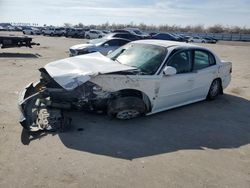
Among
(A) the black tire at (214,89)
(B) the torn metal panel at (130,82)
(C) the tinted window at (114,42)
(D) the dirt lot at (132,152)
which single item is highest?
(C) the tinted window at (114,42)

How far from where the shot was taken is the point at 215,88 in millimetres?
8461

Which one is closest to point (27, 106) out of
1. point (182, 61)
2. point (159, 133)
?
point (159, 133)

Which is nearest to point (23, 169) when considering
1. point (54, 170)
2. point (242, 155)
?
point (54, 170)

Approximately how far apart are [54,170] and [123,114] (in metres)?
2.34

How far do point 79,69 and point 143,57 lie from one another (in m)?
1.57

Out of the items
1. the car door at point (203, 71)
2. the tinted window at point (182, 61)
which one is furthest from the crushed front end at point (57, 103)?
the car door at point (203, 71)

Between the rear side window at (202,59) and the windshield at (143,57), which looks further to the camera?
the rear side window at (202,59)

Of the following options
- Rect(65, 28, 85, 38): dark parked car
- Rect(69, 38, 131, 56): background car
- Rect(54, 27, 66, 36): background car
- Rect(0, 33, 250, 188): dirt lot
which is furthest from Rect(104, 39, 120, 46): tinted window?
Rect(54, 27, 66, 36): background car

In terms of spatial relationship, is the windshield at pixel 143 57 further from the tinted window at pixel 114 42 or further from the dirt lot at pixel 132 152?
the tinted window at pixel 114 42

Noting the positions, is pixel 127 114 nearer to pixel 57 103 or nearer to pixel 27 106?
pixel 57 103

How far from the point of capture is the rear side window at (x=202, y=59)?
7.57 meters

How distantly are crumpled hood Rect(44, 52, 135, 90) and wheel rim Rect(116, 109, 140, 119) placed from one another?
84cm

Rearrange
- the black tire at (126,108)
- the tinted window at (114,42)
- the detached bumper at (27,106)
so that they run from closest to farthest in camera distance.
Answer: the detached bumper at (27,106), the black tire at (126,108), the tinted window at (114,42)

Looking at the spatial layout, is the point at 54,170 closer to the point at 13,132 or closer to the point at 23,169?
the point at 23,169
